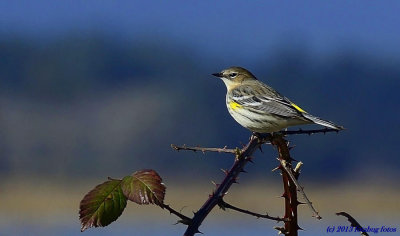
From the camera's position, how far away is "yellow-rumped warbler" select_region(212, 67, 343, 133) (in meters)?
6.69

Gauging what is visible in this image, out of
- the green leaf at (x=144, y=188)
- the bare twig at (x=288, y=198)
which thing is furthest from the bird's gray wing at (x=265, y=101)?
the green leaf at (x=144, y=188)

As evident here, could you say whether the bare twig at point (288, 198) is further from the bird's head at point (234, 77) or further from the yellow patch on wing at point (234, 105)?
the bird's head at point (234, 77)

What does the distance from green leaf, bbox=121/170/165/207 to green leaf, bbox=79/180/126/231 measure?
2 centimetres

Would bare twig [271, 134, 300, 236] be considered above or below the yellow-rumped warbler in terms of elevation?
above

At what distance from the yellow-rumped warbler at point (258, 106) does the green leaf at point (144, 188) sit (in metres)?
3.04

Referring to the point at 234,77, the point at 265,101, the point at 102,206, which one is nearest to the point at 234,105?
the point at 265,101

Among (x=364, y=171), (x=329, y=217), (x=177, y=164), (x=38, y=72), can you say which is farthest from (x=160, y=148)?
(x=329, y=217)

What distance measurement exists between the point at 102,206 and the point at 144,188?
0.37ft

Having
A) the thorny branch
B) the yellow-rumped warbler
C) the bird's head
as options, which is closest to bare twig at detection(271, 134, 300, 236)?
the thorny branch

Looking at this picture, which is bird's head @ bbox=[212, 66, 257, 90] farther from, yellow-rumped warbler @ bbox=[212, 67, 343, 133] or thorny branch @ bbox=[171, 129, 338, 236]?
thorny branch @ bbox=[171, 129, 338, 236]

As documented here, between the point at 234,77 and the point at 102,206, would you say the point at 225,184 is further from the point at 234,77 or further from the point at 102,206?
the point at 234,77

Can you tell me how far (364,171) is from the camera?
100 m

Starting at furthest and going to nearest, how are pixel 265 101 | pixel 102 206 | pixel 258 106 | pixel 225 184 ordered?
pixel 265 101 → pixel 258 106 → pixel 225 184 → pixel 102 206

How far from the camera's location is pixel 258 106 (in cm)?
748
